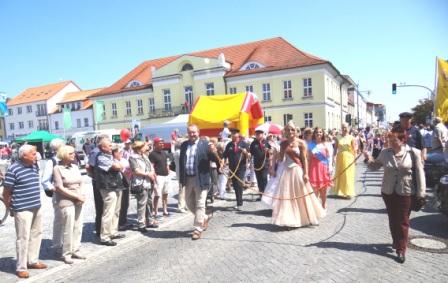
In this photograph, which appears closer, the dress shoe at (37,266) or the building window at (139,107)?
the dress shoe at (37,266)

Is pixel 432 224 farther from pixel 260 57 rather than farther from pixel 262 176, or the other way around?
pixel 260 57

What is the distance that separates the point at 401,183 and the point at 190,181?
11.1ft

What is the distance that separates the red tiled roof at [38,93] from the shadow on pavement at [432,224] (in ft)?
229

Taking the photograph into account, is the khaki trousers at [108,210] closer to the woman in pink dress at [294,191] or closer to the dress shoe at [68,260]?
the dress shoe at [68,260]

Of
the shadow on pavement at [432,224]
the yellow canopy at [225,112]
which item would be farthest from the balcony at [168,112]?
the shadow on pavement at [432,224]

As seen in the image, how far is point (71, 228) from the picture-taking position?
218 inches

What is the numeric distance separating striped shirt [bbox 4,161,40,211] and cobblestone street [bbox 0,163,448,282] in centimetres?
99

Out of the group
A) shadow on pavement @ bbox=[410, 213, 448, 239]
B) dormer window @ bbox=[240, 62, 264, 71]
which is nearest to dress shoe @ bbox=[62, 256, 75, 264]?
shadow on pavement @ bbox=[410, 213, 448, 239]

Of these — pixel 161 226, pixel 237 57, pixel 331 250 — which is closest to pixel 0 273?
pixel 161 226

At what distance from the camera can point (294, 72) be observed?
37625 mm

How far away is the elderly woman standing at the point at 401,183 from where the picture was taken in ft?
16.3

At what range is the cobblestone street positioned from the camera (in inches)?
183

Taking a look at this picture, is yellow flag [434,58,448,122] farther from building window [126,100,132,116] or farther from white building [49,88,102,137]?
white building [49,88,102,137]

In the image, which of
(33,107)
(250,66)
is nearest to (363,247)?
(250,66)
